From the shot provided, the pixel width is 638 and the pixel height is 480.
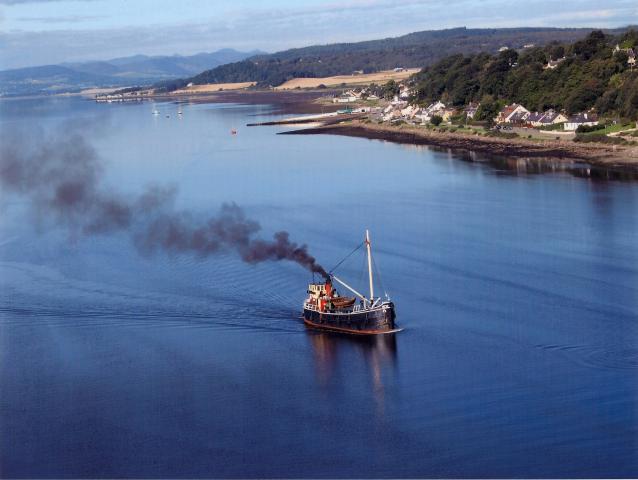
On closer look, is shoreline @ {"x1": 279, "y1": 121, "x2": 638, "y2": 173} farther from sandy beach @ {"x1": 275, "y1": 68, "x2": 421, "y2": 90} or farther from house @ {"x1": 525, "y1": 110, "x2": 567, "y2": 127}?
sandy beach @ {"x1": 275, "y1": 68, "x2": 421, "y2": 90}

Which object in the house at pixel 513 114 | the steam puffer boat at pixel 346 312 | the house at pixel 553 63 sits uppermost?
the house at pixel 553 63

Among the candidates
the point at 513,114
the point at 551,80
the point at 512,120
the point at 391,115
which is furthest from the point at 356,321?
→ the point at 391,115

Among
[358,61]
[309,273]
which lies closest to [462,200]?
[309,273]

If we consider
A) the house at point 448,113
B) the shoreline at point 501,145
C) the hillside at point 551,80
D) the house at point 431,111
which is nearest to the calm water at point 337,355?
the shoreline at point 501,145

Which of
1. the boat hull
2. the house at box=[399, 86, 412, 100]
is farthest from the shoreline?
the boat hull

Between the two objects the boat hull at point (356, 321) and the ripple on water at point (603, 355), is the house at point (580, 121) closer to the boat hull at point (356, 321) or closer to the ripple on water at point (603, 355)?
the boat hull at point (356, 321)

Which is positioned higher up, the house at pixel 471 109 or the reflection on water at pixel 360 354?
the house at pixel 471 109

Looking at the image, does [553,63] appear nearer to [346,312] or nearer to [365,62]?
[346,312]
